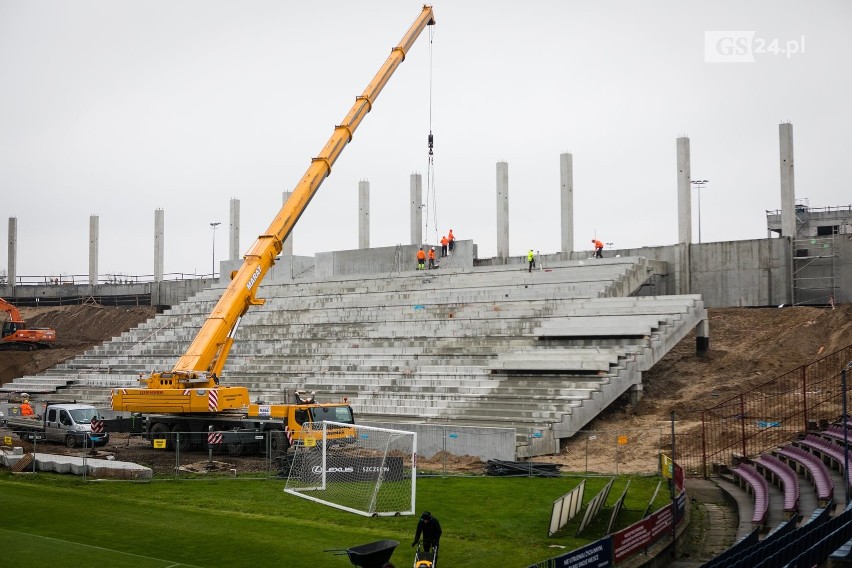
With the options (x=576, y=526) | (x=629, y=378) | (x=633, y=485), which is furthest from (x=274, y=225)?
(x=576, y=526)

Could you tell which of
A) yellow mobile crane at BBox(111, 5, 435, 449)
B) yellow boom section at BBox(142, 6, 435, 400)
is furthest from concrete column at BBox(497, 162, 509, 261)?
yellow mobile crane at BBox(111, 5, 435, 449)

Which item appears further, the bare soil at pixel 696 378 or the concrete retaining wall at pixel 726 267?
the concrete retaining wall at pixel 726 267

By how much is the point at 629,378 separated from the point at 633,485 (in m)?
10.7

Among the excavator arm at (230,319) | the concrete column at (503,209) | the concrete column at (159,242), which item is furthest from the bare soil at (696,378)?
the concrete column at (159,242)

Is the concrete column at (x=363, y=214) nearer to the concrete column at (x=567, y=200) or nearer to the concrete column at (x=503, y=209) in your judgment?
the concrete column at (x=503, y=209)

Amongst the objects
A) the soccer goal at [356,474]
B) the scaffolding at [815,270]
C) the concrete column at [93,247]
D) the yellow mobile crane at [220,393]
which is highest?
the concrete column at [93,247]

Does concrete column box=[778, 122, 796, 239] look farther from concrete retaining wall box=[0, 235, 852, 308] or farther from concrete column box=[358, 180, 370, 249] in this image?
concrete column box=[358, 180, 370, 249]

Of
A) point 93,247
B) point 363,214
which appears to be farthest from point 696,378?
point 93,247

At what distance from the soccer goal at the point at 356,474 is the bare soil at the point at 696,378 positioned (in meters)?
4.15

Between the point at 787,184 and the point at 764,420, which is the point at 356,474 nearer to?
the point at 764,420

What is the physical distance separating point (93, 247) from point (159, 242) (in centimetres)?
582

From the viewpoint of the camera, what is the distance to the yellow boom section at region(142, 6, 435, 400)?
32.9 metres

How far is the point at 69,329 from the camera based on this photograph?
7000 cm

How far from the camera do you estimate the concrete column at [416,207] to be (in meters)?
59.2
